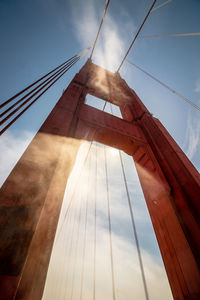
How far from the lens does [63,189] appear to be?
6.22ft

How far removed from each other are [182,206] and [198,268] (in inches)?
37.9

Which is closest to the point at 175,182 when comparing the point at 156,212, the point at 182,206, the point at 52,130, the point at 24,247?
the point at 182,206

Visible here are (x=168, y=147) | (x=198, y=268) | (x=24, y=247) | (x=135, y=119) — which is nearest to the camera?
(x=24, y=247)

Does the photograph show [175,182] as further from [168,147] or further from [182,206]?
[168,147]

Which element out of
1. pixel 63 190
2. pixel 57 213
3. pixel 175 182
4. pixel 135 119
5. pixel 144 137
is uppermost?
pixel 135 119

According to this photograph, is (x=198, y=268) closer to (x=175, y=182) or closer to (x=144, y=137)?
(x=175, y=182)

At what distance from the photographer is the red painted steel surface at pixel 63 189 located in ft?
3.87

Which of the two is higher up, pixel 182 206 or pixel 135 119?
pixel 135 119

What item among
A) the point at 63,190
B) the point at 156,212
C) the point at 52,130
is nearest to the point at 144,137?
the point at 156,212

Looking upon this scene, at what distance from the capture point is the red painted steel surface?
118 centimetres

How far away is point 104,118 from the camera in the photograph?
4.34 meters

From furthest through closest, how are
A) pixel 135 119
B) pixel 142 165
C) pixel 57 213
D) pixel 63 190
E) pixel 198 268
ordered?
pixel 135 119, pixel 142 165, pixel 198 268, pixel 63 190, pixel 57 213

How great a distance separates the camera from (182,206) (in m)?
2.76

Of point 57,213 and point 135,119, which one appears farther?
point 135,119
